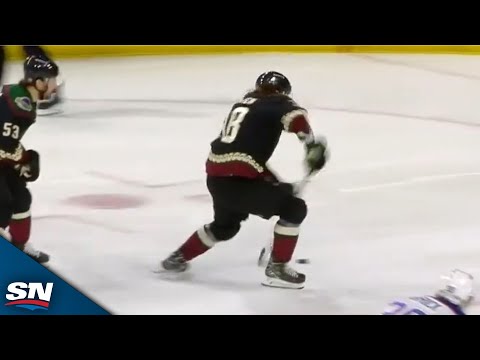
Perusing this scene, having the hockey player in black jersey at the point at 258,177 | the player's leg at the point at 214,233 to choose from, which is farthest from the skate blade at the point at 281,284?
the player's leg at the point at 214,233

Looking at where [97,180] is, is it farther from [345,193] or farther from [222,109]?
[345,193]

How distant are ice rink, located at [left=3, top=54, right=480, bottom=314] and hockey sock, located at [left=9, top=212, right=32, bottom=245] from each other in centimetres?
3

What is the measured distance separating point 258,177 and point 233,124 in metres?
0.16

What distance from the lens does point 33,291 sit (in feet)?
7.04

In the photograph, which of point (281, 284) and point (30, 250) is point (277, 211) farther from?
point (30, 250)

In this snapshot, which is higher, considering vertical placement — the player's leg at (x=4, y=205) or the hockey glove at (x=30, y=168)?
the hockey glove at (x=30, y=168)

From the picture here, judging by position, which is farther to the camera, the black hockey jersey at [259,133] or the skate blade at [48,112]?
the skate blade at [48,112]

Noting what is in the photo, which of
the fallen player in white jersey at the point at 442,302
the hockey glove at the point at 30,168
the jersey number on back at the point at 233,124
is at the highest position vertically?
the jersey number on back at the point at 233,124

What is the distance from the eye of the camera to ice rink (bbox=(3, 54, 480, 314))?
2156 millimetres

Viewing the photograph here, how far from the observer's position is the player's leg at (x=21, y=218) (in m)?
2.17

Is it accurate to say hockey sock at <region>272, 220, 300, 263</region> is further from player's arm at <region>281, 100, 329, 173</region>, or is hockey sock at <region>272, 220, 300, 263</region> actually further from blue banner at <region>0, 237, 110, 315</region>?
blue banner at <region>0, 237, 110, 315</region>

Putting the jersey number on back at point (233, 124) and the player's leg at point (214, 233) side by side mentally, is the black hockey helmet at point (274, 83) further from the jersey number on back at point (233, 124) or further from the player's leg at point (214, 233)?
the player's leg at point (214, 233)

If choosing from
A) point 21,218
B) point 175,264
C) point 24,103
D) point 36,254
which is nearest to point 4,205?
point 21,218

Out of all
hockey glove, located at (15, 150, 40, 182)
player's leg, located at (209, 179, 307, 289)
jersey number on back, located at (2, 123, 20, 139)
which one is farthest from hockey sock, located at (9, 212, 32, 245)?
player's leg, located at (209, 179, 307, 289)
